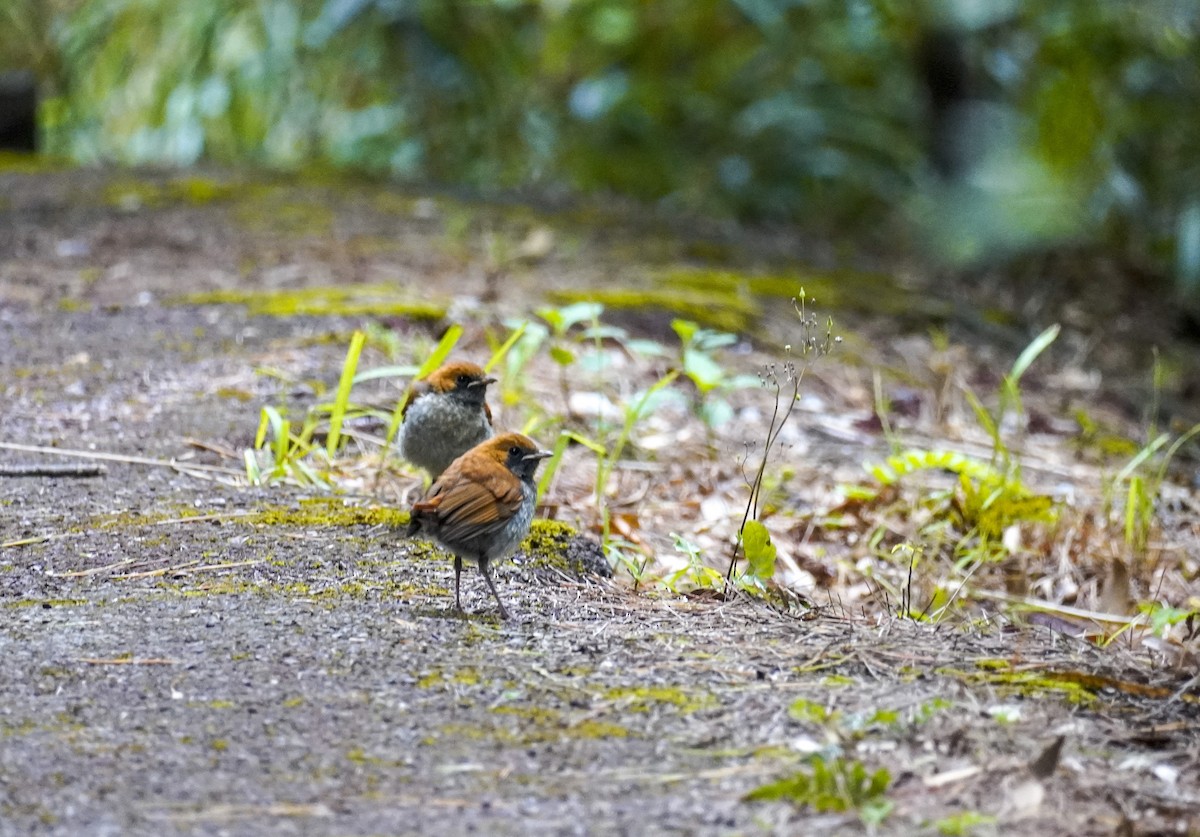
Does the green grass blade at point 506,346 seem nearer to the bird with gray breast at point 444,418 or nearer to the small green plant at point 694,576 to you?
the bird with gray breast at point 444,418

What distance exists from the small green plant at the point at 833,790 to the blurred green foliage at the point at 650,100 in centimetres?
696

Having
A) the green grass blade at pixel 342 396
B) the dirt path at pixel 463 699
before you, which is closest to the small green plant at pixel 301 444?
the green grass blade at pixel 342 396

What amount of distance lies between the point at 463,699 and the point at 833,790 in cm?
74

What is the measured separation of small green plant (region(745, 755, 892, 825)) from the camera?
2.19 meters

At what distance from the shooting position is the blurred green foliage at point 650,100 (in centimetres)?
914

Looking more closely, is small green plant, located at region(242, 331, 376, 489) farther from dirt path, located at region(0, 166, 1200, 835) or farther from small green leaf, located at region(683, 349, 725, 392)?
small green leaf, located at region(683, 349, 725, 392)

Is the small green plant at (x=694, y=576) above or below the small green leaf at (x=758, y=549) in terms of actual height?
below

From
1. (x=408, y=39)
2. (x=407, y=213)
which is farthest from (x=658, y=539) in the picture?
(x=408, y=39)

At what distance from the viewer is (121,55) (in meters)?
10.0

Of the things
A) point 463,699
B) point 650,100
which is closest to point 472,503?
point 463,699

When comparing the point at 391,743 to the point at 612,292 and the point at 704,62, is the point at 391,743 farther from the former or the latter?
the point at 704,62

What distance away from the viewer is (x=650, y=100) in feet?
31.8

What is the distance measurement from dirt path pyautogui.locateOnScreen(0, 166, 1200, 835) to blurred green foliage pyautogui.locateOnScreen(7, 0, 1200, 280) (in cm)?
608

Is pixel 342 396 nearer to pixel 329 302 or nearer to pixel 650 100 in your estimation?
pixel 329 302
